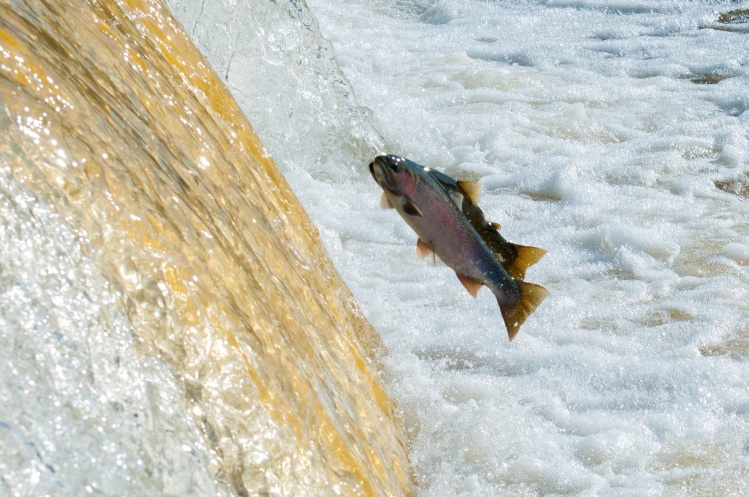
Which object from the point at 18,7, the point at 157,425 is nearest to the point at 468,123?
the point at 18,7

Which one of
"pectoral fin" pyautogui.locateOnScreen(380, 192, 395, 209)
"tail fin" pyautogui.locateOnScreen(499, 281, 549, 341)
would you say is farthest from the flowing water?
"tail fin" pyautogui.locateOnScreen(499, 281, 549, 341)

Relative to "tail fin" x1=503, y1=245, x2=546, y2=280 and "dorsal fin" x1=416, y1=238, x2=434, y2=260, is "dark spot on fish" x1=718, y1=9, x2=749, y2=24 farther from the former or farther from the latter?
"dorsal fin" x1=416, y1=238, x2=434, y2=260

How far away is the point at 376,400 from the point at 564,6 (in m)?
6.88

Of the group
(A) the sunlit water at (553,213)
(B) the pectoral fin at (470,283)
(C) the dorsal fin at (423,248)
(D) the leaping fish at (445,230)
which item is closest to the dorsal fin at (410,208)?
(D) the leaping fish at (445,230)

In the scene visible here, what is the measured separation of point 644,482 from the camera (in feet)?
9.68

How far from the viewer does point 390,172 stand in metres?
1.98

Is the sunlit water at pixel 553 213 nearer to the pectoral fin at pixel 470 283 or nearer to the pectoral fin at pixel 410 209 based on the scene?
the pectoral fin at pixel 470 283

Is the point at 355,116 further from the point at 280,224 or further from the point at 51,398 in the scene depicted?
the point at 51,398

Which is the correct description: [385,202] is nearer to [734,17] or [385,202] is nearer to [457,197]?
[457,197]

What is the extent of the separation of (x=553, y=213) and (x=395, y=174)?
10.6 ft

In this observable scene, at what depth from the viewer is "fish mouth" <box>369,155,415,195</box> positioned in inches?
77.1

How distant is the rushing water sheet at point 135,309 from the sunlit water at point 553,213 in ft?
2.98

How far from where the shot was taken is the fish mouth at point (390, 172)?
1.96 metres

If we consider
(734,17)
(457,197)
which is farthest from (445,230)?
(734,17)
